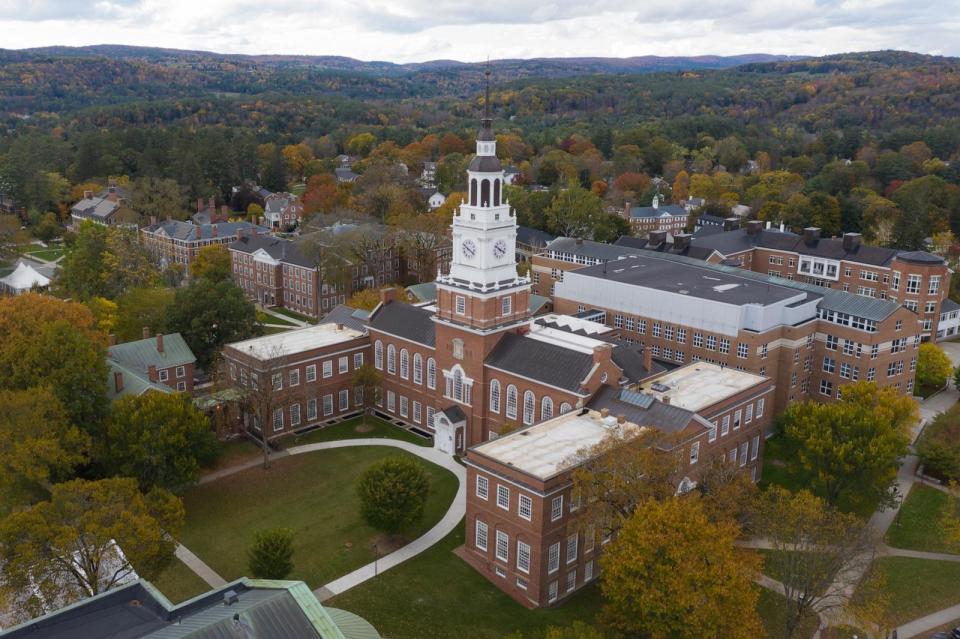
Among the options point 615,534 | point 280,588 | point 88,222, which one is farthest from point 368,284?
point 280,588

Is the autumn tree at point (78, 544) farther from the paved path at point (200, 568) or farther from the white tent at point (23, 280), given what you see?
the white tent at point (23, 280)

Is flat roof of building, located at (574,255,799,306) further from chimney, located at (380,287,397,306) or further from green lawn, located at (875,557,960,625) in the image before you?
green lawn, located at (875,557,960,625)

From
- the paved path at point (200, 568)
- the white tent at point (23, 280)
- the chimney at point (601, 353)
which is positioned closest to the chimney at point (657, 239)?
the chimney at point (601, 353)

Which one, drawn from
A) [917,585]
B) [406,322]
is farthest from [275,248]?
[917,585]

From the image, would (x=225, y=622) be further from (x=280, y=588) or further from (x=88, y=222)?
(x=88, y=222)

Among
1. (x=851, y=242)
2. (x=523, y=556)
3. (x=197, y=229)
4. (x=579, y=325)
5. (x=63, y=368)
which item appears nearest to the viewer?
(x=523, y=556)

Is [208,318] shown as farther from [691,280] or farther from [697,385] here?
[691,280]
